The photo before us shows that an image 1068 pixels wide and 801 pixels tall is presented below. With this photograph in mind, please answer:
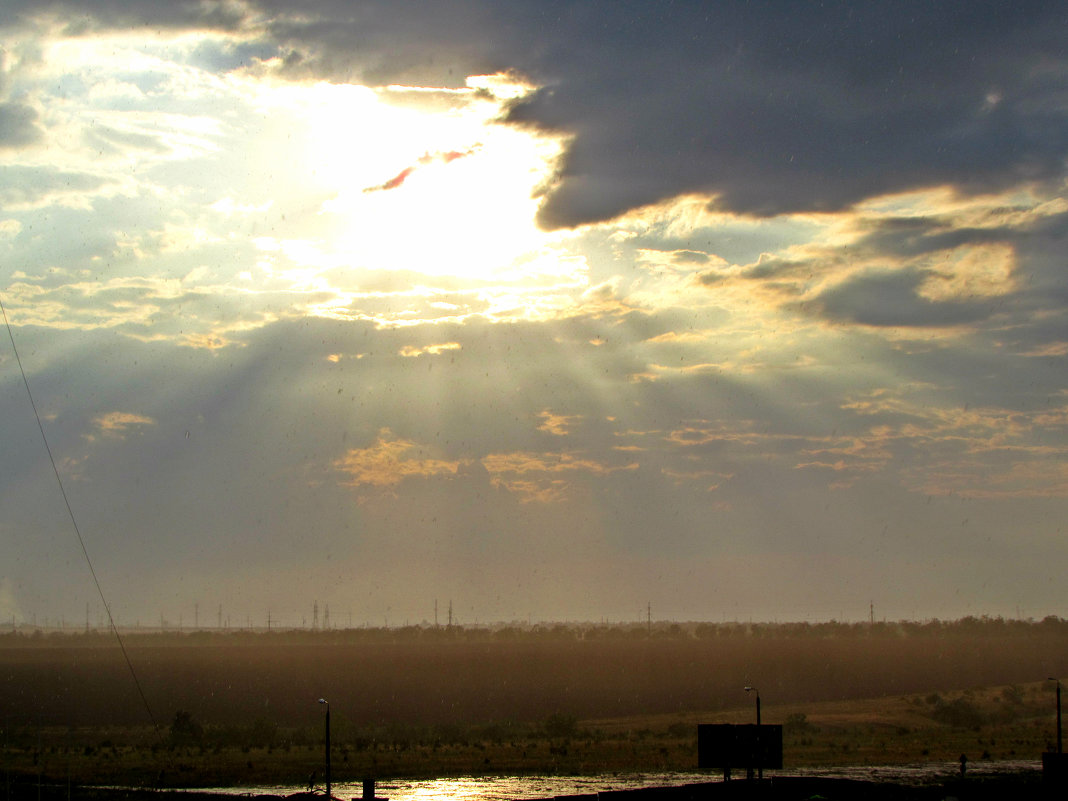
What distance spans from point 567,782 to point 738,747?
14995 millimetres

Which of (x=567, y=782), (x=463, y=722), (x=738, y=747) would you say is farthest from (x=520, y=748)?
(x=463, y=722)

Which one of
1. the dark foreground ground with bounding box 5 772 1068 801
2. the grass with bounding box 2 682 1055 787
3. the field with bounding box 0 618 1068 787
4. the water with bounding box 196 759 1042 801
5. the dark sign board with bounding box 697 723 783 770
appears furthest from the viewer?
the field with bounding box 0 618 1068 787

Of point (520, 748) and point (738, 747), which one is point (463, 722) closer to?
point (520, 748)

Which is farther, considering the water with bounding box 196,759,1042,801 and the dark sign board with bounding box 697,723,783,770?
the water with bounding box 196,759,1042,801

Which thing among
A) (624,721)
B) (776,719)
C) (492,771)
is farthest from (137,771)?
(776,719)

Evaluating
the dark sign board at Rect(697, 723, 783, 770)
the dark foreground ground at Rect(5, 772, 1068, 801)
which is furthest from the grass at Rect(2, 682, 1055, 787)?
the dark foreground ground at Rect(5, 772, 1068, 801)

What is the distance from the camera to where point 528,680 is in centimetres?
18775

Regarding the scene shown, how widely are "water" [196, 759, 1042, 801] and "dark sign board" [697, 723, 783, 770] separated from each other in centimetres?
800

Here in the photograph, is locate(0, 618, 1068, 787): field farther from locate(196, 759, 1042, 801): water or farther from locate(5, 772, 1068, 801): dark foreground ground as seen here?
locate(5, 772, 1068, 801): dark foreground ground

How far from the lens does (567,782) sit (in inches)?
2911

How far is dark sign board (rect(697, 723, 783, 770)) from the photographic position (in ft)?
208

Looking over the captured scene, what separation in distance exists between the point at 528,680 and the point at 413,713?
170ft

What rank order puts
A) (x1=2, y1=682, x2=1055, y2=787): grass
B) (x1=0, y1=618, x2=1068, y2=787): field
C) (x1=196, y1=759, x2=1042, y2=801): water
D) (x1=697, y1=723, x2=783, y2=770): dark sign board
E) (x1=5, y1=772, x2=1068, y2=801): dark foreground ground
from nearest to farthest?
(x1=5, y1=772, x2=1068, y2=801): dark foreground ground < (x1=697, y1=723, x2=783, y2=770): dark sign board < (x1=196, y1=759, x2=1042, y2=801): water < (x1=2, y1=682, x2=1055, y2=787): grass < (x1=0, y1=618, x2=1068, y2=787): field

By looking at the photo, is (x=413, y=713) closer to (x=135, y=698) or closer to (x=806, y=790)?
(x=135, y=698)
